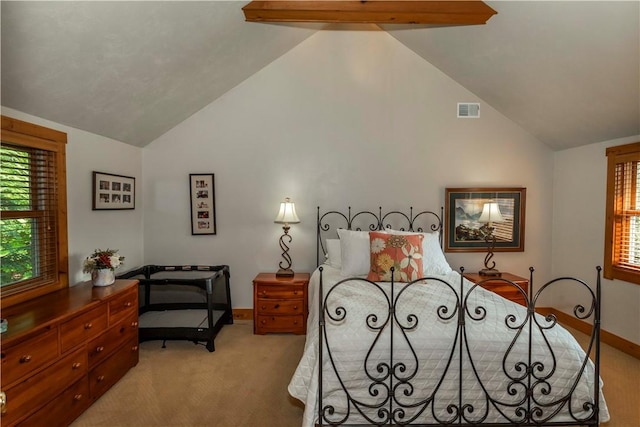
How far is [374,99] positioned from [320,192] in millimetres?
1305

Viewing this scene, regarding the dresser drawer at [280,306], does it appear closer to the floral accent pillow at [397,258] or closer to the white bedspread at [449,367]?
the floral accent pillow at [397,258]

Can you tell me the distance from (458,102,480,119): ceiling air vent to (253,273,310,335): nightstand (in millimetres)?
2781

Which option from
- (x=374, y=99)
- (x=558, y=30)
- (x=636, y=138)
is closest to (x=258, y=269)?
(x=374, y=99)

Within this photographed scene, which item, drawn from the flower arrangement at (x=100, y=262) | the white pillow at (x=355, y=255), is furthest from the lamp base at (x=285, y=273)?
the flower arrangement at (x=100, y=262)

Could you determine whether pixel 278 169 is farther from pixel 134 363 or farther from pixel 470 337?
pixel 470 337

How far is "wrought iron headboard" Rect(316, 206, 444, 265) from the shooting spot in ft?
13.6

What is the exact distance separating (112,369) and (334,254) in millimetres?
2199

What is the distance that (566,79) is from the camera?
9.97 feet

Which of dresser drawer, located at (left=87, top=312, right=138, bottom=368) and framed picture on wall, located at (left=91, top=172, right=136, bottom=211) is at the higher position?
framed picture on wall, located at (left=91, top=172, right=136, bottom=211)

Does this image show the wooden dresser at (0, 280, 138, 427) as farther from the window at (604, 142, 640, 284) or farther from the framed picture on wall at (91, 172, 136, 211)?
the window at (604, 142, 640, 284)

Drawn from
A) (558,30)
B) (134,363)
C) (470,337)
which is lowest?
(134,363)

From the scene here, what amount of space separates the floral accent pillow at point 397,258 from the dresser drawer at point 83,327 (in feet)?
7.02

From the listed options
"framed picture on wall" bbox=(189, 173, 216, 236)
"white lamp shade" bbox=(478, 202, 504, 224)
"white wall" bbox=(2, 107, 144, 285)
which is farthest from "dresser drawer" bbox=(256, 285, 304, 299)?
"white lamp shade" bbox=(478, 202, 504, 224)

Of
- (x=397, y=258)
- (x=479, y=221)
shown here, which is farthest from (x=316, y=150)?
(x=479, y=221)
